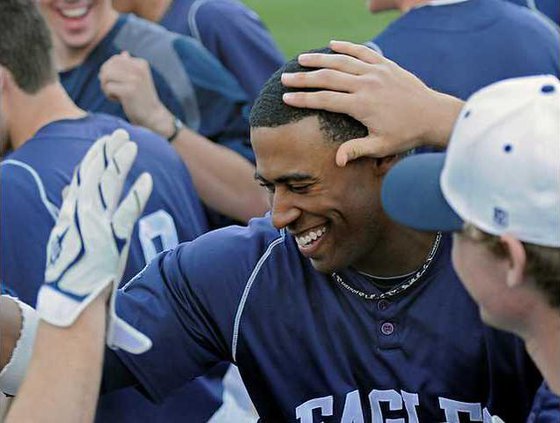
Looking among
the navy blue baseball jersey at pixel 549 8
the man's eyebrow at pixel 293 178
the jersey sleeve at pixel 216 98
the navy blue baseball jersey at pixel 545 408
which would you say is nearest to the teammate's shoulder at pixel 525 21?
the navy blue baseball jersey at pixel 549 8

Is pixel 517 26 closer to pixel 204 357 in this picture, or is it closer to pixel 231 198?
pixel 231 198

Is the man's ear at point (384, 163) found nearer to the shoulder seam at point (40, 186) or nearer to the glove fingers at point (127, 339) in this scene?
the glove fingers at point (127, 339)

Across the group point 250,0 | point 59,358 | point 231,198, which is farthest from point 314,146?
point 250,0

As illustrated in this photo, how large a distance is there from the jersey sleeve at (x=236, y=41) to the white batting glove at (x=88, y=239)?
2163 mm

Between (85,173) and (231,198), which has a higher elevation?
(85,173)

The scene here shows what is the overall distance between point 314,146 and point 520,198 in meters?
0.70

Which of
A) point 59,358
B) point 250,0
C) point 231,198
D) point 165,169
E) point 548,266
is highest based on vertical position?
point 548,266

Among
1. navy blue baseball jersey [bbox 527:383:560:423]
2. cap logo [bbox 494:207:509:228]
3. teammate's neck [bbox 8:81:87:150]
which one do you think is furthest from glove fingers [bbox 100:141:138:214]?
teammate's neck [bbox 8:81:87:150]

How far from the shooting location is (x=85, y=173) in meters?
2.39

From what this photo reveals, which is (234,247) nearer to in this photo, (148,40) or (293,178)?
(293,178)

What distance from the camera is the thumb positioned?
2609 mm

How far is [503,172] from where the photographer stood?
79.6 inches

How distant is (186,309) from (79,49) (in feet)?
6.42

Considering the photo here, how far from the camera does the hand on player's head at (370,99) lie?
8.58 feet
